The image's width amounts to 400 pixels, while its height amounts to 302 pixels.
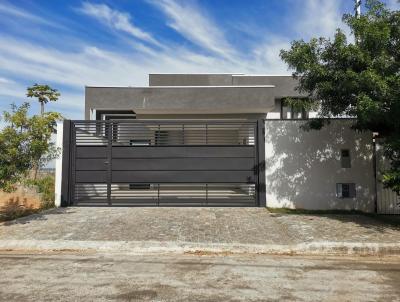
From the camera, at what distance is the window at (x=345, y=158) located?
12.8m

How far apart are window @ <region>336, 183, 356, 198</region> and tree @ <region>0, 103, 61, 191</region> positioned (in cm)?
905

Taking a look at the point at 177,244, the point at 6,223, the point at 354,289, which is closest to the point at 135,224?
the point at 177,244

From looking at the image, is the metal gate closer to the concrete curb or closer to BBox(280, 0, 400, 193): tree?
BBox(280, 0, 400, 193): tree

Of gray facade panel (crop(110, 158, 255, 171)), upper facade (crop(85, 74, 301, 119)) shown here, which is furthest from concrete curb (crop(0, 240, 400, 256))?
upper facade (crop(85, 74, 301, 119))

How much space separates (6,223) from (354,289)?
8784 millimetres

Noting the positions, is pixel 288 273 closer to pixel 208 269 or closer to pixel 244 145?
pixel 208 269

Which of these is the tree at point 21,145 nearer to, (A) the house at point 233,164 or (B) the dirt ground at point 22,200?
(A) the house at point 233,164

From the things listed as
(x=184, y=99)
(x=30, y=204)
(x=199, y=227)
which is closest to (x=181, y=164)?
(x=199, y=227)

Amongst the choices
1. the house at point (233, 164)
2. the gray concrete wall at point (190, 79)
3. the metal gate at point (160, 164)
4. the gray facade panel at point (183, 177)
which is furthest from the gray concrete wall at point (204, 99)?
the gray concrete wall at point (190, 79)

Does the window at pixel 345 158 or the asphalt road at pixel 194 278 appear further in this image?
the window at pixel 345 158

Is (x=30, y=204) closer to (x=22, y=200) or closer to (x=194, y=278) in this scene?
(x=22, y=200)

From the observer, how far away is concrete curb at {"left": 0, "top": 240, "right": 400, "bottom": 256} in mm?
7805

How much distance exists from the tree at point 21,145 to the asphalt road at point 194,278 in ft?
7.83

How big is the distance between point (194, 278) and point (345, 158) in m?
8.66
